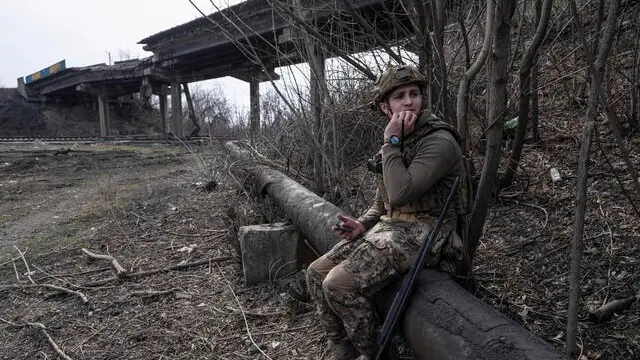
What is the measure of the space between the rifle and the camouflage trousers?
96 mm

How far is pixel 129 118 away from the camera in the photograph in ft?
131

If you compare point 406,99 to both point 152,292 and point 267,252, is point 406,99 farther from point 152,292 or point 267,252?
point 152,292

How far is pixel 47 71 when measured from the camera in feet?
108

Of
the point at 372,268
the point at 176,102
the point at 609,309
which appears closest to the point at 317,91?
the point at 372,268

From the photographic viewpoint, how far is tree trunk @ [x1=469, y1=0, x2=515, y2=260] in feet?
7.82

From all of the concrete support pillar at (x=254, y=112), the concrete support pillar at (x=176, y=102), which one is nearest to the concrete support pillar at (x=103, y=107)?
the concrete support pillar at (x=176, y=102)

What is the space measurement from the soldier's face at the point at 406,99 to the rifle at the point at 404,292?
46 centimetres

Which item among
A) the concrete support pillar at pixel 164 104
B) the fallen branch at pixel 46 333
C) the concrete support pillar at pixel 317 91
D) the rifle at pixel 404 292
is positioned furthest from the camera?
the concrete support pillar at pixel 164 104

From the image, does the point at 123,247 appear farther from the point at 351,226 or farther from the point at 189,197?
the point at 351,226

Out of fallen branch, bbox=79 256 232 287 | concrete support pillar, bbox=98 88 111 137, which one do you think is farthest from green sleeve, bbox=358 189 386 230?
concrete support pillar, bbox=98 88 111 137

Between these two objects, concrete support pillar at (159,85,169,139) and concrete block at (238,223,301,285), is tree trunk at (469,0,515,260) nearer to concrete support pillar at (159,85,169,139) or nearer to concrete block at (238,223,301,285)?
concrete block at (238,223,301,285)

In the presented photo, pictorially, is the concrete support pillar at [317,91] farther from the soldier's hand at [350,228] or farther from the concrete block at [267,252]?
the soldier's hand at [350,228]

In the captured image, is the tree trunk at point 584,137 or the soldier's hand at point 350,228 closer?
the tree trunk at point 584,137

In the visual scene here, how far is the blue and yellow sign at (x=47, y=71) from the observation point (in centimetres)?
3195
